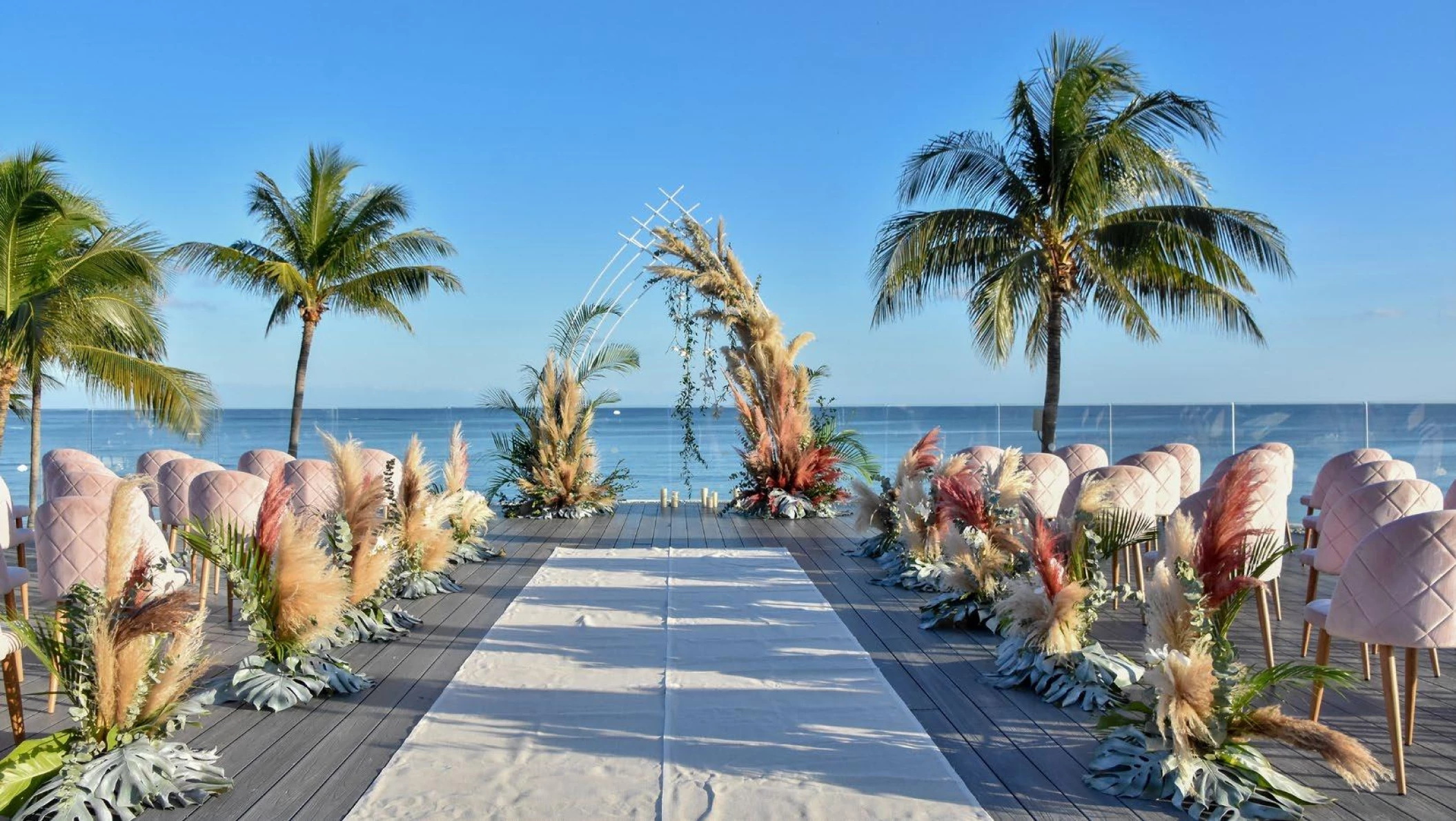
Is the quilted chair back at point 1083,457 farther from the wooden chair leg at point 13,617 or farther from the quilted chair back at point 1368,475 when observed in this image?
the wooden chair leg at point 13,617

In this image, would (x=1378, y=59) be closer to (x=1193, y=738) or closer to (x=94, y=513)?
(x=1193, y=738)

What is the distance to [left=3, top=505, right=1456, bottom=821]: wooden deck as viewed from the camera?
2.79 meters

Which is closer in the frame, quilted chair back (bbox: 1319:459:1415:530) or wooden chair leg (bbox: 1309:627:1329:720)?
wooden chair leg (bbox: 1309:627:1329:720)

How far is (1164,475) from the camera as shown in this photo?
6125 millimetres

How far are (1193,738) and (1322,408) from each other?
445 inches

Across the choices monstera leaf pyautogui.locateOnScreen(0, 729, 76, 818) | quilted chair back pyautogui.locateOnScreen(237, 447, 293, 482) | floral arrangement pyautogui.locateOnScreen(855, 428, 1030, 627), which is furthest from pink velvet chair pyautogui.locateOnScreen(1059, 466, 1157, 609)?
quilted chair back pyautogui.locateOnScreen(237, 447, 293, 482)

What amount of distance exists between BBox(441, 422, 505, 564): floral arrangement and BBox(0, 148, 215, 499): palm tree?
10.0ft

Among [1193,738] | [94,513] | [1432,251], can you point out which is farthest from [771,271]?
[1432,251]

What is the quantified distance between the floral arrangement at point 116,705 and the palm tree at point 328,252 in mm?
8330

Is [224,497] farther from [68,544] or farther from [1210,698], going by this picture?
[1210,698]

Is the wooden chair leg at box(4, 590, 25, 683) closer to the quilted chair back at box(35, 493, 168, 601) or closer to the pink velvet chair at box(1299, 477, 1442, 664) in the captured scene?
the quilted chair back at box(35, 493, 168, 601)

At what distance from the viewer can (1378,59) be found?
9133mm

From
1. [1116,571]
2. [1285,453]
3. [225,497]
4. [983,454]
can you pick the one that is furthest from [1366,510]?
[225,497]

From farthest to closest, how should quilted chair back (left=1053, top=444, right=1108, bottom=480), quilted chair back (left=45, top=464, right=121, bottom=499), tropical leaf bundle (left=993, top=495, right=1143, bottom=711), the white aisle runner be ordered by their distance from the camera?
quilted chair back (left=1053, top=444, right=1108, bottom=480), quilted chair back (left=45, top=464, right=121, bottom=499), tropical leaf bundle (left=993, top=495, right=1143, bottom=711), the white aisle runner
